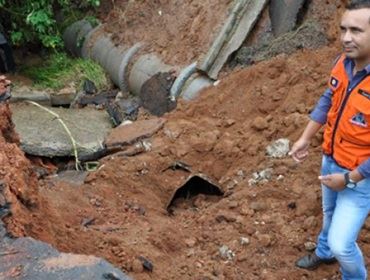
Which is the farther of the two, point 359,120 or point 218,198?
point 218,198

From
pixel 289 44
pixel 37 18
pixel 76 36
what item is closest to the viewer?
pixel 289 44

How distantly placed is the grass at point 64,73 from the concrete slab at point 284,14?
2.77 meters

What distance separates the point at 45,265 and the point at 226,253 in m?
2.04

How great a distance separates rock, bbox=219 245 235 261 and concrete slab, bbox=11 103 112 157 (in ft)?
8.18

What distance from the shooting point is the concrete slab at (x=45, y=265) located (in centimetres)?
244

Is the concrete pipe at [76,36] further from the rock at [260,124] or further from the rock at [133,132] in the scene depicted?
the rock at [260,124]

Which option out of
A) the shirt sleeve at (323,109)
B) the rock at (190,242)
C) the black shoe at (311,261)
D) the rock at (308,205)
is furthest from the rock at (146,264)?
the shirt sleeve at (323,109)

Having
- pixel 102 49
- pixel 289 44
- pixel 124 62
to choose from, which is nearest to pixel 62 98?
pixel 102 49

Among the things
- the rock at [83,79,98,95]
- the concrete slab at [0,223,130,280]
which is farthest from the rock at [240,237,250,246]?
the rock at [83,79,98,95]

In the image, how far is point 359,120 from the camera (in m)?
3.18

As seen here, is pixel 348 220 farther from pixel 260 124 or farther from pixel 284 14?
pixel 284 14

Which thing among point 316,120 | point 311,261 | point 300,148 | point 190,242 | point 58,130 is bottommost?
point 58,130

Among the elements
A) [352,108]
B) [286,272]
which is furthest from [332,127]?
[286,272]

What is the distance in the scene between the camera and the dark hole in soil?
211 inches
